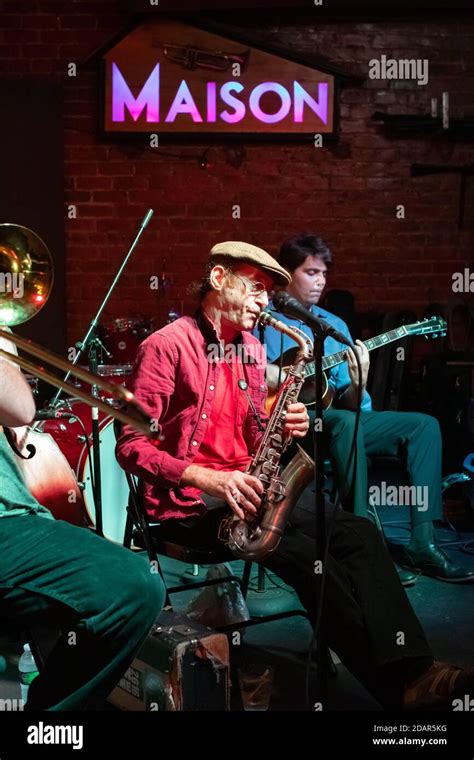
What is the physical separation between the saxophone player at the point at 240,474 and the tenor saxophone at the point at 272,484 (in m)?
0.06

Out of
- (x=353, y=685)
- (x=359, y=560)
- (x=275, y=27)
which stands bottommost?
(x=353, y=685)

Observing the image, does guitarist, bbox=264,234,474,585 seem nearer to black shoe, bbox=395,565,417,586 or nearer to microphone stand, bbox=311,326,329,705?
black shoe, bbox=395,565,417,586

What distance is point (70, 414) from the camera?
4.05 meters

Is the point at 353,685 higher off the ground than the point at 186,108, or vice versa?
the point at 186,108

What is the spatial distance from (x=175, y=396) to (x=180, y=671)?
0.91 meters

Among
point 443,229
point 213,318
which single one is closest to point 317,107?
point 443,229

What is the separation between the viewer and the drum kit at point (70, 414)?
164 cm

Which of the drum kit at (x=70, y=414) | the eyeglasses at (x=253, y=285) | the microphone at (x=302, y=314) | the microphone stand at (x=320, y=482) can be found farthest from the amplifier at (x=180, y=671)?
the eyeglasses at (x=253, y=285)

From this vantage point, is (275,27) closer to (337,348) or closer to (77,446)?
(337,348)

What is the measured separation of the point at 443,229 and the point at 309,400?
261 cm

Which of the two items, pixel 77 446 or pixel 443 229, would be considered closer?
pixel 77 446

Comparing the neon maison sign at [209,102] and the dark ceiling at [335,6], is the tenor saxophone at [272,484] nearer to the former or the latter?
the neon maison sign at [209,102]

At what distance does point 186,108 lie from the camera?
224 inches

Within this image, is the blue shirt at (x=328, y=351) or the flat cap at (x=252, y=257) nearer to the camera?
the flat cap at (x=252, y=257)
